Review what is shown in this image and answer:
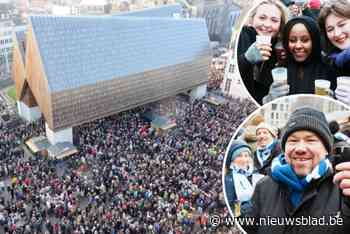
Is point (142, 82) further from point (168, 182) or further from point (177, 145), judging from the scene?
point (168, 182)

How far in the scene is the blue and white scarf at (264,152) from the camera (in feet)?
9.75

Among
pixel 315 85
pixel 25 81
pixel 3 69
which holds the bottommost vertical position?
pixel 3 69

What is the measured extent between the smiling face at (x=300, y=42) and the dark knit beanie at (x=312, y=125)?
0.88m

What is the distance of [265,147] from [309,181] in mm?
557

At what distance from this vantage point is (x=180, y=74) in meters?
27.2

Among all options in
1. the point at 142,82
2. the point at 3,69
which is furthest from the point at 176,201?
the point at 3,69

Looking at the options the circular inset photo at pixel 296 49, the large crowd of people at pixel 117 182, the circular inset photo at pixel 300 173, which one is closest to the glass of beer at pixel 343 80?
the circular inset photo at pixel 296 49

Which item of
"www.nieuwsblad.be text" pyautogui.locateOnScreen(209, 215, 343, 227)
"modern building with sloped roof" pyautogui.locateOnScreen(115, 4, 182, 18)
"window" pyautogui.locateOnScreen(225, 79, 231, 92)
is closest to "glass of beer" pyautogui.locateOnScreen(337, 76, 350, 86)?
"www.nieuwsblad.be text" pyautogui.locateOnScreen(209, 215, 343, 227)

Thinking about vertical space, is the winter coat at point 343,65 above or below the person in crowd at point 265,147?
above

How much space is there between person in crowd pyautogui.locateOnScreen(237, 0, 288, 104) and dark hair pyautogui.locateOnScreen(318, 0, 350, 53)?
331 mm

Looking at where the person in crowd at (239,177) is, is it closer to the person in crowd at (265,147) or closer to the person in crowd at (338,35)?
the person in crowd at (265,147)

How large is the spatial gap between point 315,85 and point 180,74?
24005 mm

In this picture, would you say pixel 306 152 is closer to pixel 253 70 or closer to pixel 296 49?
pixel 296 49

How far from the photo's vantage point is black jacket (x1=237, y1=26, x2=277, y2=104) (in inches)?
141
